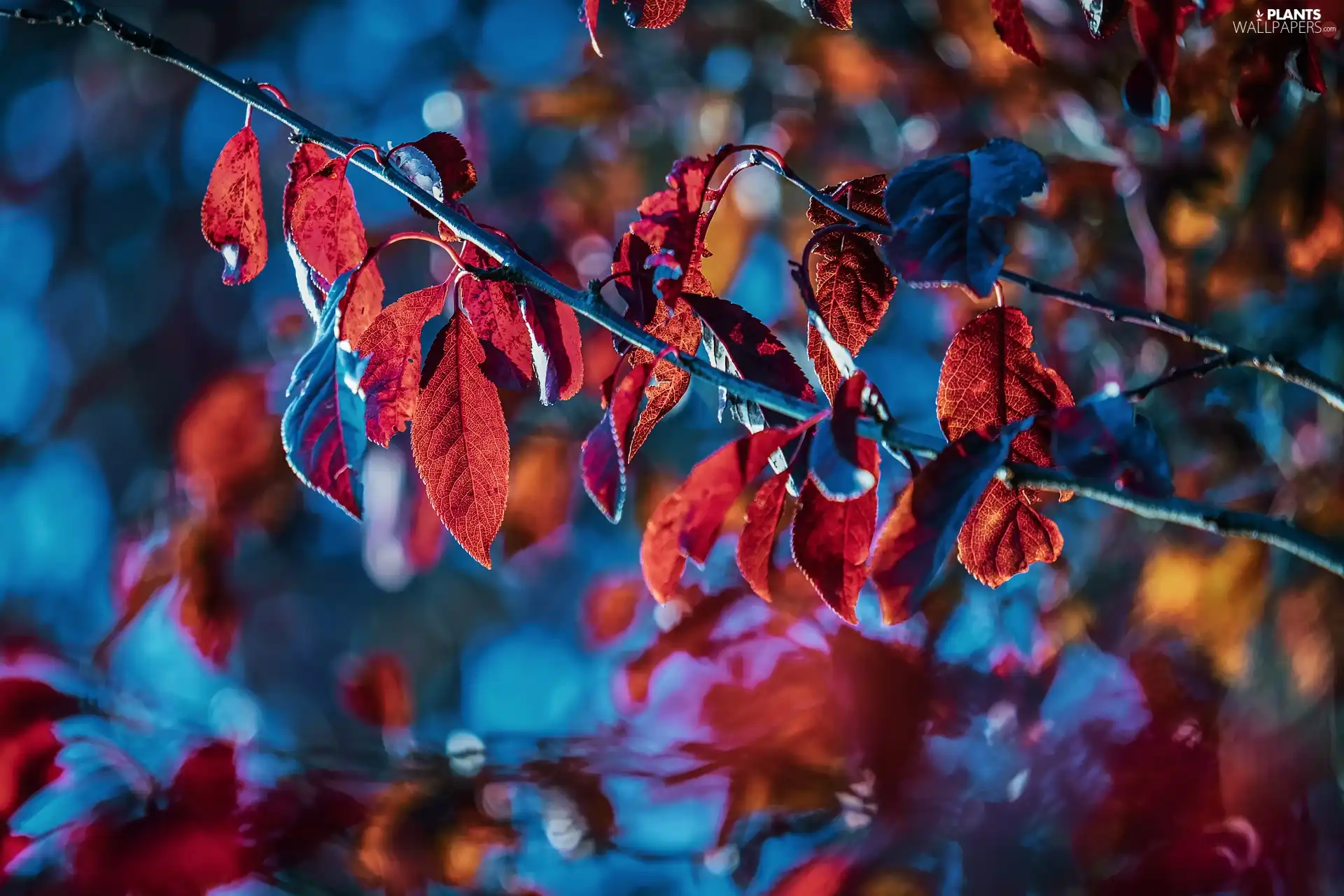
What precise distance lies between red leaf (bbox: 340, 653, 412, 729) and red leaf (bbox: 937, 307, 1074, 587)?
2.55 ft

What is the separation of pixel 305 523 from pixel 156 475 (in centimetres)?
19

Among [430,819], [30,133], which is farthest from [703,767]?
[30,133]

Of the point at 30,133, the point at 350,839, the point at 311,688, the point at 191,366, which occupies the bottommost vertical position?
the point at 350,839

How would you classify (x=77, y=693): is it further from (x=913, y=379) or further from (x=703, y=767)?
(x=913, y=379)

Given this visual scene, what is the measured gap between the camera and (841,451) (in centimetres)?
19

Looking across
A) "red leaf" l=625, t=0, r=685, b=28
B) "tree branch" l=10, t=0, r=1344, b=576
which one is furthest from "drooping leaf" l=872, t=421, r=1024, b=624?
"red leaf" l=625, t=0, r=685, b=28

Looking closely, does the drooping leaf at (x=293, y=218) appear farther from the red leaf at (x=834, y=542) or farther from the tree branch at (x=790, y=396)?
the red leaf at (x=834, y=542)

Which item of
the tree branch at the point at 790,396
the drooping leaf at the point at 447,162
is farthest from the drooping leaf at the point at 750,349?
the drooping leaf at the point at 447,162

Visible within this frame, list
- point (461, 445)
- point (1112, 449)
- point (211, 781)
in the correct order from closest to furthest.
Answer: point (1112, 449) < point (461, 445) < point (211, 781)

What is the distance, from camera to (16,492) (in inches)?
36.4

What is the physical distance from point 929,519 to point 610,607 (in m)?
0.75

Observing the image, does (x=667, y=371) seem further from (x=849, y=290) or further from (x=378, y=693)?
(x=378, y=693)

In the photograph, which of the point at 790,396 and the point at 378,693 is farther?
the point at 378,693

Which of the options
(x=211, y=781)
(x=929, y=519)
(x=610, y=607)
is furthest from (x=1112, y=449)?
(x=211, y=781)
